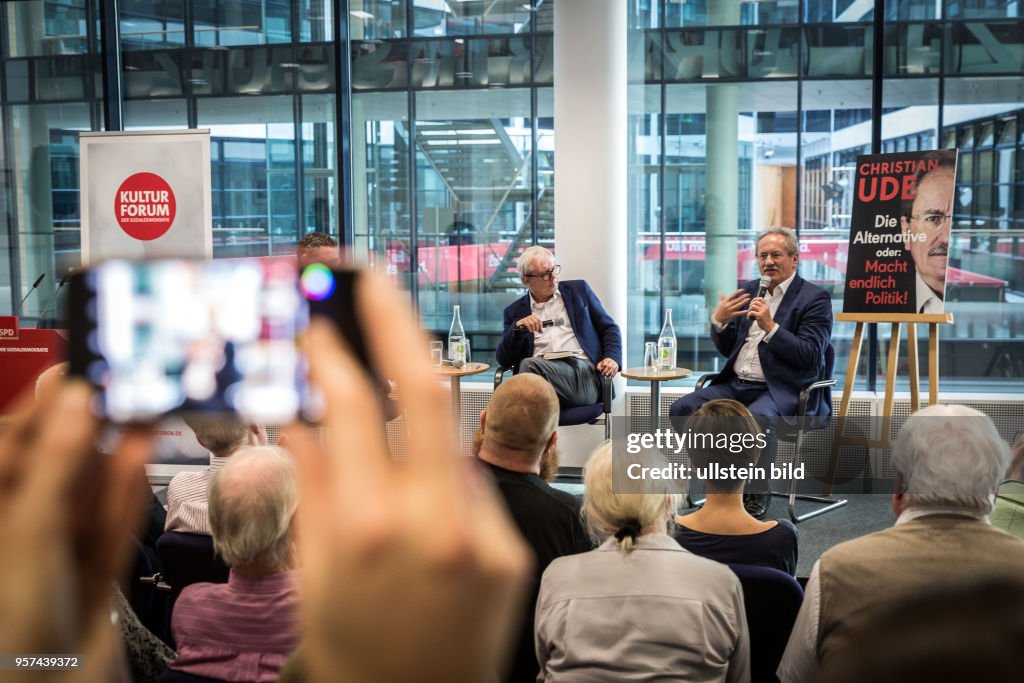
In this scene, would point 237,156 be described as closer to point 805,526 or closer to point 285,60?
point 285,60

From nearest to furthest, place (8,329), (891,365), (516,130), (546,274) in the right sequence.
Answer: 1. (891,365)
2. (546,274)
3. (8,329)
4. (516,130)

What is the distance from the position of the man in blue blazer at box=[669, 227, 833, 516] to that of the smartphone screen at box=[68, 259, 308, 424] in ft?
14.2

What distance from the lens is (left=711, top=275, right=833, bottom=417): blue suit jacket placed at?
453 centimetres

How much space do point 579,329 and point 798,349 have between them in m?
1.28

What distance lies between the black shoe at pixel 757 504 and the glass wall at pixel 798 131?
4.28 metres

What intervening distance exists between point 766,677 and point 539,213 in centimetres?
789

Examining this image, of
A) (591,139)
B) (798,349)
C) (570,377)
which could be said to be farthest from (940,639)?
(591,139)

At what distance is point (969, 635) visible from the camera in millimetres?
447

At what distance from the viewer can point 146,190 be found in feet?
17.6

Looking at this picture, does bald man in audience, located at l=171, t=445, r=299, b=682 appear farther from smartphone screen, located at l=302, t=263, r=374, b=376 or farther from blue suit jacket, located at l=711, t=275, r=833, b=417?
blue suit jacket, located at l=711, t=275, r=833, b=417

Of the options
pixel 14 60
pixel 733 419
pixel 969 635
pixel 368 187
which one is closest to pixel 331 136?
pixel 368 187

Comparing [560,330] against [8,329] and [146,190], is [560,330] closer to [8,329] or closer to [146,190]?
[146,190]

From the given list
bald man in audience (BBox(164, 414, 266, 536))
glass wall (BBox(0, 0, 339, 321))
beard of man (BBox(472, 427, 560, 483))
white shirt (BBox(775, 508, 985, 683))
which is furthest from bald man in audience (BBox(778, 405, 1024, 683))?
glass wall (BBox(0, 0, 339, 321))

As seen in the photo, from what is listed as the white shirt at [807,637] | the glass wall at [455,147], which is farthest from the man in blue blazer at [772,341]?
the glass wall at [455,147]
